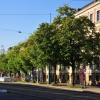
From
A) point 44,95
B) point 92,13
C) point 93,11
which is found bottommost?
point 44,95

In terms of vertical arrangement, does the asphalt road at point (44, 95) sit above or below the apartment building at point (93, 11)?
below

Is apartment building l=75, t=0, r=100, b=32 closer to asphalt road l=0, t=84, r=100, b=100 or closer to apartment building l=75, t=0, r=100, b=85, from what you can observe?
apartment building l=75, t=0, r=100, b=85

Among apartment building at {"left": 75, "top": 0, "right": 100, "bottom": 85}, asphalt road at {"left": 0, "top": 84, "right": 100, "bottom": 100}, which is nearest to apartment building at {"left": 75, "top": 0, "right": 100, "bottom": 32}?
apartment building at {"left": 75, "top": 0, "right": 100, "bottom": 85}

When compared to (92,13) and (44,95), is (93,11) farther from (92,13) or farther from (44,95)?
(44,95)

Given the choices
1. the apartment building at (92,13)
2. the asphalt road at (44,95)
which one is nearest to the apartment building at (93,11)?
the apartment building at (92,13)

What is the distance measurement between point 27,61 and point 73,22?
106 feet

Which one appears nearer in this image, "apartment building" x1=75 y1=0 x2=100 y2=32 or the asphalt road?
the asphalt road

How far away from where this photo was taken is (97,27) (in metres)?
76.5

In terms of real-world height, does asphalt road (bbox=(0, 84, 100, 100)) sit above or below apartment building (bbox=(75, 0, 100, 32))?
below

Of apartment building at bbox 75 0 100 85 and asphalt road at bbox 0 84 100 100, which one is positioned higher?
apartment building at bbox 75 0 100 85

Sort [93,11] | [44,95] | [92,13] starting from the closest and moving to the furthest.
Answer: [44,95], [93,11], [92,13]

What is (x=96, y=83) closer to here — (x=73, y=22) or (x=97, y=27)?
(x=97, y=27)

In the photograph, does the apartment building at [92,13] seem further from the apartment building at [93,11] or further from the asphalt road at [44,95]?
the asphalt road at [44,95]

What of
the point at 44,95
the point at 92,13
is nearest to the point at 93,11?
the point at 92,13
